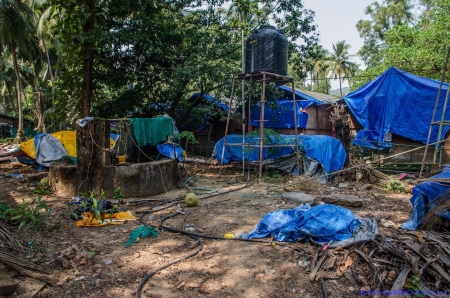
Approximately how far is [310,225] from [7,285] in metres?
3.44

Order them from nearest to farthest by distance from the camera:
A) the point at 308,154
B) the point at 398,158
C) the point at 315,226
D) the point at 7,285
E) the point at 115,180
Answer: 1. the point at 7,285
2. the point at 315,226
3. the point at 115,180
4. the point at 308,154
5. the point at 398,158

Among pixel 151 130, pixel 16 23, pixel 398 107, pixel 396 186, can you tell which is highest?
pixel 16 23

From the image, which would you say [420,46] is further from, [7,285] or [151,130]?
[7,285]

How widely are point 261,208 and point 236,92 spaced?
20.5 feet

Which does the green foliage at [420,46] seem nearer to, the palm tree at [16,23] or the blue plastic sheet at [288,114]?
the blue plastic sheet at [288,114]

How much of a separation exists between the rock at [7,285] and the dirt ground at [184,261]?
63 millimetres

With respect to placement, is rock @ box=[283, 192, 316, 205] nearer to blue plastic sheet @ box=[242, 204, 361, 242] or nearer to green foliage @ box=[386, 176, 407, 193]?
blue plastic sheet @ box=[242, 204, 361, 242]

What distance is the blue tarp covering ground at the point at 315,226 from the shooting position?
4117 mm

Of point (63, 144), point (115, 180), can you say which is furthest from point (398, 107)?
point (63, 144)

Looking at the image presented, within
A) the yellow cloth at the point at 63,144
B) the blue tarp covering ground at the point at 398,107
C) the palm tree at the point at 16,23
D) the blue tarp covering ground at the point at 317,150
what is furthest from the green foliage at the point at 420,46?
the palm tree at the point at 16,23

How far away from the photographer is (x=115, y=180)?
6.91m

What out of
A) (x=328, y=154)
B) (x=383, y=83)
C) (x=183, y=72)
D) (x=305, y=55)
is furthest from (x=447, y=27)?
(x=183, y=72)

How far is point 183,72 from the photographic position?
413 inches

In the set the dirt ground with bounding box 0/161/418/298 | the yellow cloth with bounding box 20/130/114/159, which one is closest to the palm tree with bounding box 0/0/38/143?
the yellow cloth with bounding box 20/130/114/159
